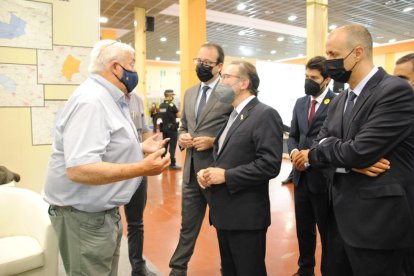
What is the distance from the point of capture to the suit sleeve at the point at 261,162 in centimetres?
197

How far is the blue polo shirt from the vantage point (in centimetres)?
148

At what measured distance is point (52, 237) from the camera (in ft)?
7.89

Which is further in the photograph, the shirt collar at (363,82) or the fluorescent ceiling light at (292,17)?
the fluorescent ceiling light at (292,17)

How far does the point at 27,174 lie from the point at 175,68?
19934mm

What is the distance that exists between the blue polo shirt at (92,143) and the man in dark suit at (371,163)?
104 cm

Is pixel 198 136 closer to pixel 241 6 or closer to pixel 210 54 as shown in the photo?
pixel 210 54

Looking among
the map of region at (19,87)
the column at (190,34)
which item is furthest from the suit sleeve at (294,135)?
the column at (190,34)

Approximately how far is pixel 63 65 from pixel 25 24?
499mm

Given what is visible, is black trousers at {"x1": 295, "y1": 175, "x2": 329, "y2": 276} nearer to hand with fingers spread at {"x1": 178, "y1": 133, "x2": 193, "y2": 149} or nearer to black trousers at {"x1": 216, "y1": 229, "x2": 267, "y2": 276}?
black trousers at {"x1": 216, "y1": 229, "x2": 267, "y2": 276}

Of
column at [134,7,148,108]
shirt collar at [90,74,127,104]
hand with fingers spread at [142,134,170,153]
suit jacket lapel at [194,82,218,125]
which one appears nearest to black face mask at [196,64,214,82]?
suit jacket lapel at [194,82,218,125]

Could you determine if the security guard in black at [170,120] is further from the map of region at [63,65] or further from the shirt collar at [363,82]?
the shirt collar at [363,82]

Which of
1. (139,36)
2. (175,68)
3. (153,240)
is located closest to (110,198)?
Result: (153,240)

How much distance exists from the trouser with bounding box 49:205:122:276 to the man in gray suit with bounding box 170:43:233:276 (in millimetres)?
1015

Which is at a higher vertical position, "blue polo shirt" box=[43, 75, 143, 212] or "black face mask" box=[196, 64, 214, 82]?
"black face mask" box=[196, 64, 214, 82]
